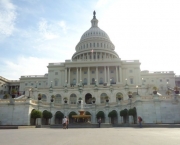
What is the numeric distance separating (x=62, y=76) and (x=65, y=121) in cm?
7729

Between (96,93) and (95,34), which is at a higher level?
(95,34)

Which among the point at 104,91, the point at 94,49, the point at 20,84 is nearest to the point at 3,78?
the point at 20,84

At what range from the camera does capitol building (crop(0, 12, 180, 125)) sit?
4103 centimetres

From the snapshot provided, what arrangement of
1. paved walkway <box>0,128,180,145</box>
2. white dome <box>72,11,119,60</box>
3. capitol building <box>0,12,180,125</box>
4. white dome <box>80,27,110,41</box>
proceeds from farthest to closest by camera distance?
white dome <box>80,27,110,41</box>, white dome <box>72,11,119,60</box>, capitol building <box>0,12,180,125</box>, paved walkway <box>0,128,180,145</box>

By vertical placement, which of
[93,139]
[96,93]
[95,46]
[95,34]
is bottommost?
[93,139]

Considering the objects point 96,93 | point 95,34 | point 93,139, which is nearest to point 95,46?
point 95,34

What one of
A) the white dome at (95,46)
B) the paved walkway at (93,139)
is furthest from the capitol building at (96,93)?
the paved walkway at (93,139)

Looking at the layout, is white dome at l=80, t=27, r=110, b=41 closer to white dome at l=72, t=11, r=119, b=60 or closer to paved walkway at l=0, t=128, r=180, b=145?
white dome at l=72, t=11, r=119, b=60

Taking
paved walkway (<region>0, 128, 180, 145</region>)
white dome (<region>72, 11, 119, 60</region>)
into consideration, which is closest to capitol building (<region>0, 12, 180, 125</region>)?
white dome (<region>72, 11, 119, 60</region>)

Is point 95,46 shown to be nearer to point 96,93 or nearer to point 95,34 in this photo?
point 95,34

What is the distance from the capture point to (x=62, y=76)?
106125 mm

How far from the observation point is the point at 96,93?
69312 millimetres

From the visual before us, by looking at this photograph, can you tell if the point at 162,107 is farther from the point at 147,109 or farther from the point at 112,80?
the point at 112,80

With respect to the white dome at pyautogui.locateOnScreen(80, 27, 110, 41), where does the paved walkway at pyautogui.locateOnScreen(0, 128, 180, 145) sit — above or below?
below
